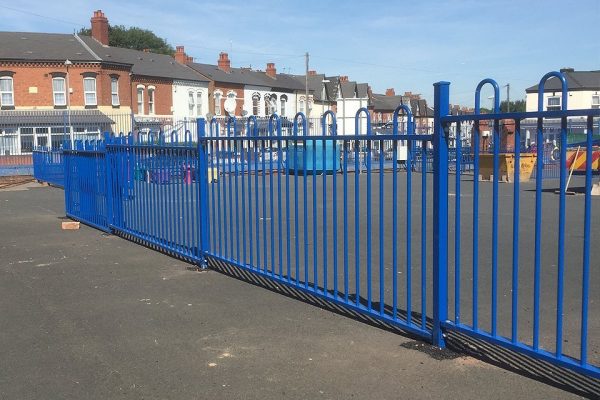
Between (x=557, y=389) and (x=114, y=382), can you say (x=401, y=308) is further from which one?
(x=114, y=382)

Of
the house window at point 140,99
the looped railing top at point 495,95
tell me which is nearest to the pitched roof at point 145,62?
the house window at point 140,99

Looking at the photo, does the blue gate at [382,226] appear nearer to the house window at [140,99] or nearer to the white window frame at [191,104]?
the house window at [140,99]

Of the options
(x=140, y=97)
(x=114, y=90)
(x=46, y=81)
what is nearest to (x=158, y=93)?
(x=140, y=97)

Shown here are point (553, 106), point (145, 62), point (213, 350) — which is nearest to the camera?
point (213, 350)

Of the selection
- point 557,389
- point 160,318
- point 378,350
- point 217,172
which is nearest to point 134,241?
point 217,172

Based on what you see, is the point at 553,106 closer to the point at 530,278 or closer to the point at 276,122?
the point at 530,278

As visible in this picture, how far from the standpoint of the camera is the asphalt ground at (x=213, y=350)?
13.2 ft

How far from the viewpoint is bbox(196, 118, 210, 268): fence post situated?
762 cm

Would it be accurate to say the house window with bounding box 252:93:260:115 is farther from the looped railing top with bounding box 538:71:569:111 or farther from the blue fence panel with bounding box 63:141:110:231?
the looped railing top with bounding box 538:71:569:111

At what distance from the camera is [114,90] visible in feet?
135

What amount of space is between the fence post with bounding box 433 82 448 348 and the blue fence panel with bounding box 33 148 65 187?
1912 cm

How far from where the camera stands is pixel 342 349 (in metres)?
4.74

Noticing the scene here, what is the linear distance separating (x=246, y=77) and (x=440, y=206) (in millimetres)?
51392

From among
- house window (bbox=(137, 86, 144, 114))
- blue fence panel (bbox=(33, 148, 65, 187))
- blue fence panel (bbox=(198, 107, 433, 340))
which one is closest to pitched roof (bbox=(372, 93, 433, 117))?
house window (bbox=(137, 86, 144, 114))
